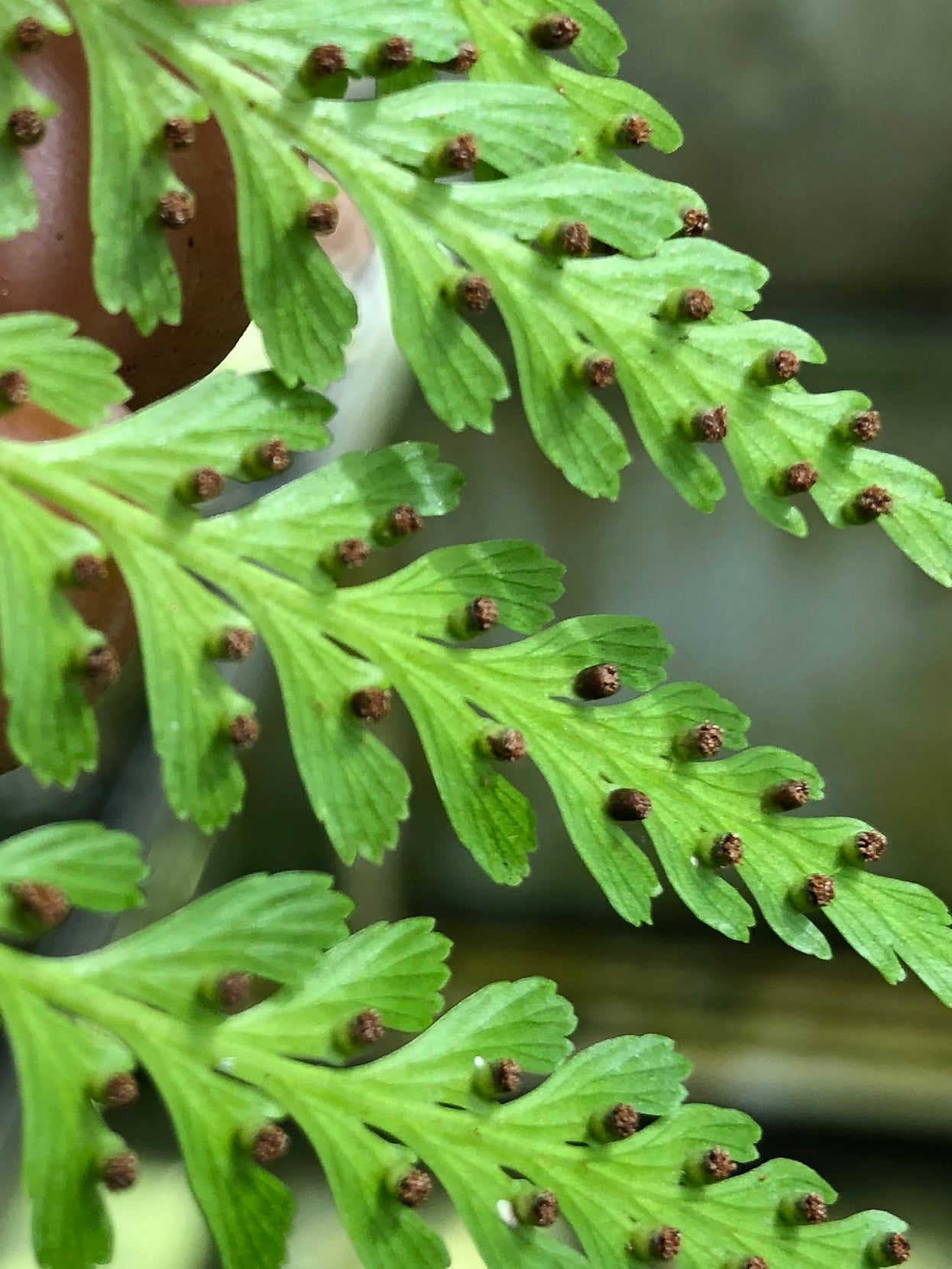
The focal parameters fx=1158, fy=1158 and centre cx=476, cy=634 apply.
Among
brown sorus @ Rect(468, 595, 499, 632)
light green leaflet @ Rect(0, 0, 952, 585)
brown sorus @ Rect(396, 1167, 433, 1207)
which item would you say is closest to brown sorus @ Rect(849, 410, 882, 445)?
light green leaflet @ Rect(0, 0, 952, 585)

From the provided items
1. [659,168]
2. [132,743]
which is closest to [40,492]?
[132,743]

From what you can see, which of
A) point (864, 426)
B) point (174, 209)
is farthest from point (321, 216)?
point (864, 426)

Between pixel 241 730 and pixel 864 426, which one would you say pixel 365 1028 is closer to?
pixel 241 730

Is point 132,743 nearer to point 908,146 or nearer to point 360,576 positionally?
point 360,576

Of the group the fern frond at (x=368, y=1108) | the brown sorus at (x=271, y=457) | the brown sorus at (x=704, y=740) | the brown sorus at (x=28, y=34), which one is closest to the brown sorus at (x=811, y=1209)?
the fern frond at (x=368, y=1108)

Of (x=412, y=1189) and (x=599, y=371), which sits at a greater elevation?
(x=599, y=371)

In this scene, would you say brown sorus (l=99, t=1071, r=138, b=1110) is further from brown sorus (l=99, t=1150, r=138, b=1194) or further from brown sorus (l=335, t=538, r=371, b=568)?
brown sorus (l=335, t=538, r=371, b=568)
